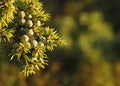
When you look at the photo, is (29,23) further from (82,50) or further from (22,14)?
(82,50)

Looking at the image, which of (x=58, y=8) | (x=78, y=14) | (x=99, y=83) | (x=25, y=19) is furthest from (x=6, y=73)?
(x=58, y=8)

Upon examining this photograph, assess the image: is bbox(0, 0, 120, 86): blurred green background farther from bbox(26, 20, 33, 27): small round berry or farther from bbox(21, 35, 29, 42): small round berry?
bbox(21, 35, 29, 42): small round berry

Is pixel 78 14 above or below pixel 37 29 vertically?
below

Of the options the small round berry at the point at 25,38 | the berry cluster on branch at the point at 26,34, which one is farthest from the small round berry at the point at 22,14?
the small round berry at the point at 25,38

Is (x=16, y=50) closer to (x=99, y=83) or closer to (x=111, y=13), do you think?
(x=99, y=83)

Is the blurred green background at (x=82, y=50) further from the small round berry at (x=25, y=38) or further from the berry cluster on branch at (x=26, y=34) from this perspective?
the small round berry at (x=25, y=38)

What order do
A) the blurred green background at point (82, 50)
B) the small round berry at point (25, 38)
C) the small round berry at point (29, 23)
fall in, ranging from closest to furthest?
the small round berry at point (25, 38), the small round berry at point (29, 23), the blurred green background at point (82, 50)

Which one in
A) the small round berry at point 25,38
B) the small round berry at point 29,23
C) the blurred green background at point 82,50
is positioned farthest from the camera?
the blurred green background at point 82,50

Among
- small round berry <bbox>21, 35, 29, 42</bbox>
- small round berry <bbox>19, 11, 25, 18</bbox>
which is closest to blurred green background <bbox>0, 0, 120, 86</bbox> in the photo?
small round berry <bbox>19, 11, 25, 18</bbox>
